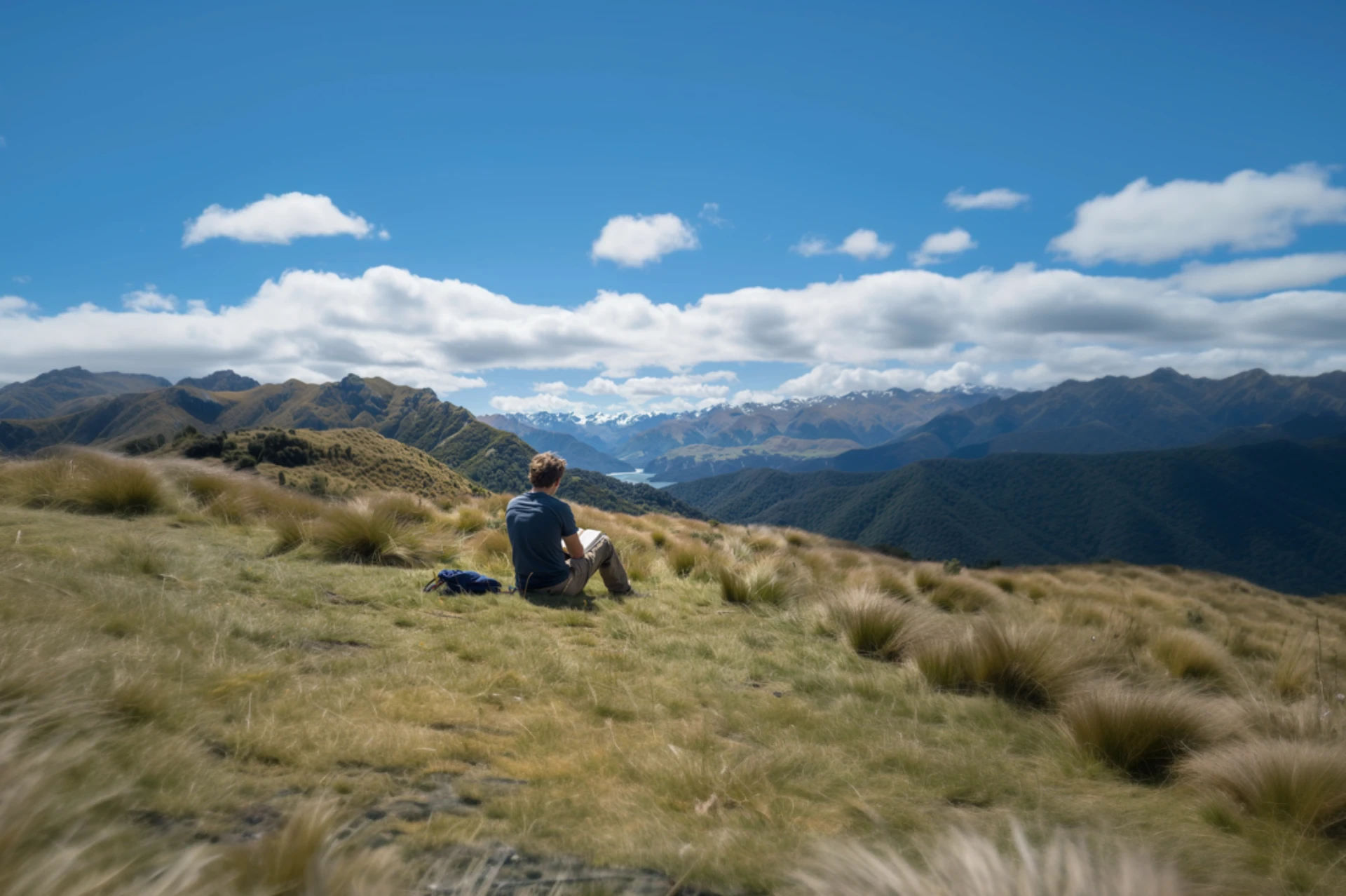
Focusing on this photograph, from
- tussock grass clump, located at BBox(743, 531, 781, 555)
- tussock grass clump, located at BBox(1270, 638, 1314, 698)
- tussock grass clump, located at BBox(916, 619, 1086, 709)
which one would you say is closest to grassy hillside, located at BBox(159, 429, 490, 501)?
tussock grass clump, located at BBox(743, 531, 781, 555)

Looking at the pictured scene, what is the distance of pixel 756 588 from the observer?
881 cm

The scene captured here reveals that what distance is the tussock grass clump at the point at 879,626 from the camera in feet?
20.8

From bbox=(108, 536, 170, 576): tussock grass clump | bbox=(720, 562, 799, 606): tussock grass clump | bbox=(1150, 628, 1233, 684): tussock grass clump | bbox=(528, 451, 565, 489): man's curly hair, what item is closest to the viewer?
bbox=(108, 536, 170, 576): tussock grass clump

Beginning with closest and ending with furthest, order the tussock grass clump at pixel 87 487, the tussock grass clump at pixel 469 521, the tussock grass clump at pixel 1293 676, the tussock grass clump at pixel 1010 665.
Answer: the tussock grass clump at pixel 1010 665
the tussock grass clump at pixel 1293 676
the tussock grass clump at pixel 87 487
the tussock grass clump at pixel 469 521

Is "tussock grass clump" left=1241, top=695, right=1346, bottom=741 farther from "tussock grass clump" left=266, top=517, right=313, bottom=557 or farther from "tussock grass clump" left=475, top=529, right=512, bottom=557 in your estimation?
"tussock grass clump" left=266, top=517, right=313, bottom=557

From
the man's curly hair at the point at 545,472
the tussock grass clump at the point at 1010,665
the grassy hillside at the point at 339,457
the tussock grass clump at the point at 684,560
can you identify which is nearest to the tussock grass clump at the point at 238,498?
the man's curly hair at the point at 545,472

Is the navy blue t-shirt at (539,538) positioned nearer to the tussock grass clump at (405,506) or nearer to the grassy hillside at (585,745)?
the grassy hillside at (585,745)

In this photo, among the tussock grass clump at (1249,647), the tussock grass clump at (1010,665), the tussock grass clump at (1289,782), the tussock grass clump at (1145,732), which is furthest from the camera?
the tussock grass clump at (1249,647)

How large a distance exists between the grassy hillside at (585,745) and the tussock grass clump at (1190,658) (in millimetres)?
521

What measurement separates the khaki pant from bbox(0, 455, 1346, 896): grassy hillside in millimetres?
429

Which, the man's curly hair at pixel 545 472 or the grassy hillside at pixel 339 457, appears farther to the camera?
the grassy hillside at pixel 339 457

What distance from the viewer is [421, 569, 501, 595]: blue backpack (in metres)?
7.03

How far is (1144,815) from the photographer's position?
317 centimetres

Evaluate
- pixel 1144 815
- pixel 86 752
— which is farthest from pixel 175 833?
pixel 1144 815
